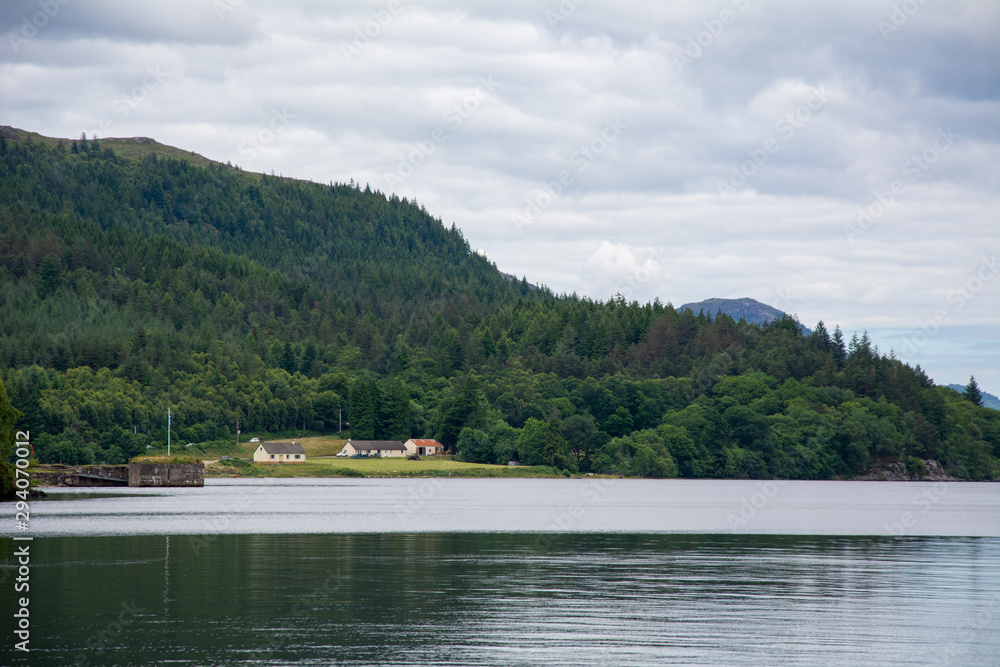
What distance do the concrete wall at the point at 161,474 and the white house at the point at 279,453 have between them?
141 feet

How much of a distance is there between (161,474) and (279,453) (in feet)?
158

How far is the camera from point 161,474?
13962 centimetres

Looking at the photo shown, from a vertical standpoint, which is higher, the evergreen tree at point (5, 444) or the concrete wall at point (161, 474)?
the evergreen tree at point (5, 444)

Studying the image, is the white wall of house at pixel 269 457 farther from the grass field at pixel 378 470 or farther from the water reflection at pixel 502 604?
the water reflection at pixel 502 604

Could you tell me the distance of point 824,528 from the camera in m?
76.1

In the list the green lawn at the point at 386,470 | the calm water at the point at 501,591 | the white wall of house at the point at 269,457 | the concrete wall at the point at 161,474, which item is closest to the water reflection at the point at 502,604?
the calm water at the point at 501,591

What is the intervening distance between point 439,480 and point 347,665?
5758 inches

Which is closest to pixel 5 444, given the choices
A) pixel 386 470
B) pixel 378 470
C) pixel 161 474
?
pixel 161 474

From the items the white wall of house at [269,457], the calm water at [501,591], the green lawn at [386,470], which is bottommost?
the green lawn at [386,470]

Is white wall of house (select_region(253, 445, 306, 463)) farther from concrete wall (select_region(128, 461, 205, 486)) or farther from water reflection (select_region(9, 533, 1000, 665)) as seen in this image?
water reflection (select_region(9, 533, 1000, 665))

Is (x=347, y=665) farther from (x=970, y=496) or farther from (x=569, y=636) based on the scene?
(x=970, y=496)

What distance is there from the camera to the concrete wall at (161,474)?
456 ft

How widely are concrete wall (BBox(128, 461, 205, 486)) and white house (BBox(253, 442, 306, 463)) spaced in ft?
141

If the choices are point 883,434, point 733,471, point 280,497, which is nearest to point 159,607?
point 280,497
